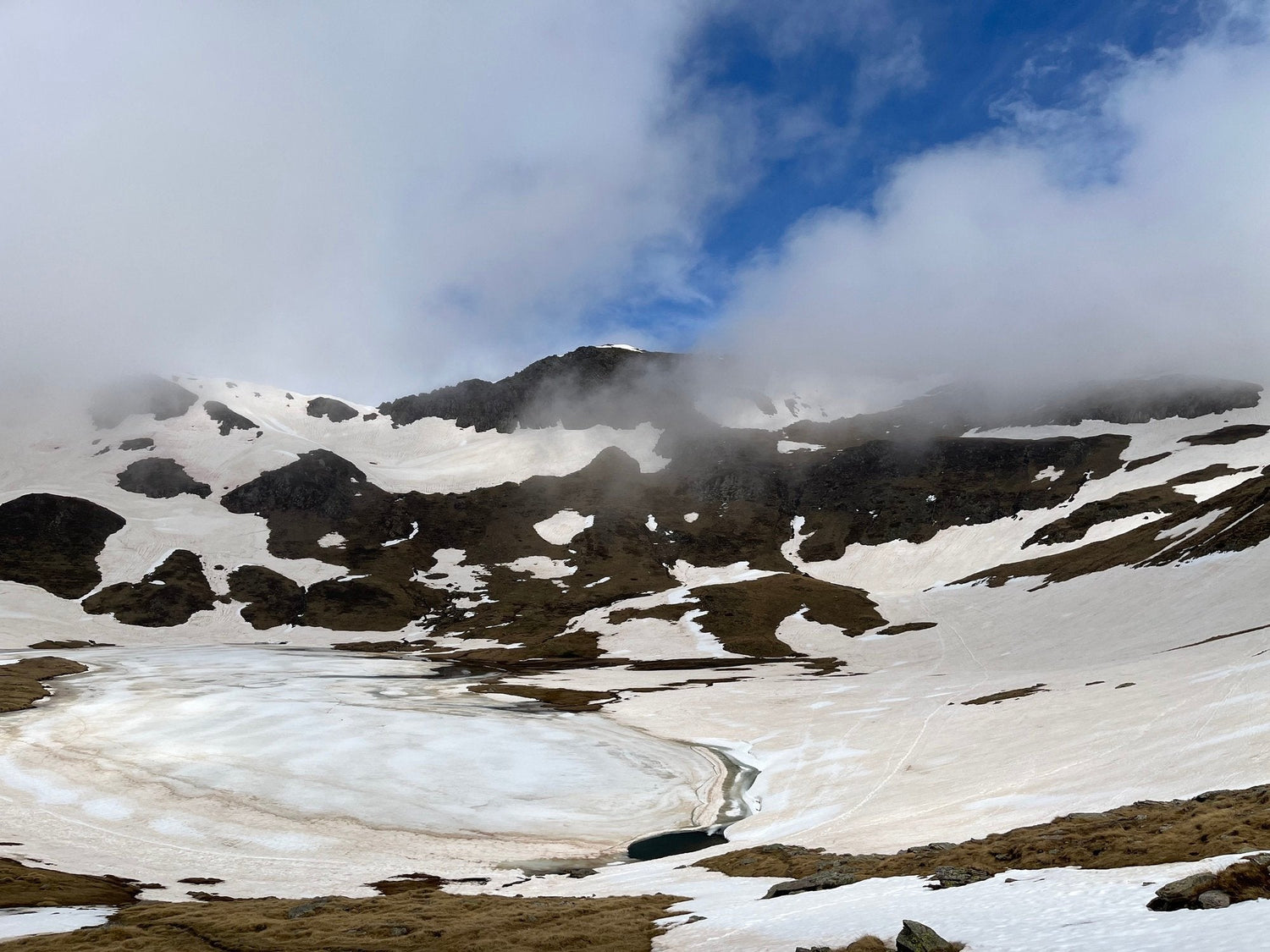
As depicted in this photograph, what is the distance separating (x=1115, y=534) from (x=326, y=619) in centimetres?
17364

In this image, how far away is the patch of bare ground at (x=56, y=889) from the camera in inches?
1160

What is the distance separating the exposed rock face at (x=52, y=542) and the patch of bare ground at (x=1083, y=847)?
637 ft

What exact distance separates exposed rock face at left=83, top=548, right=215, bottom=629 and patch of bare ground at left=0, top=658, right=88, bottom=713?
55.2 meters

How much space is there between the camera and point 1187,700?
47.4m

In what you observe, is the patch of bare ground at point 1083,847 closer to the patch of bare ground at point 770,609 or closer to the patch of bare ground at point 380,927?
the patch of bare ground at point 380,927

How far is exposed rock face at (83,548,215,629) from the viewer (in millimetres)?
161250

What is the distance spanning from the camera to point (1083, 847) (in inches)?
903

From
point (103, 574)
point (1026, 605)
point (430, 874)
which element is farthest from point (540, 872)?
point (103, 574)

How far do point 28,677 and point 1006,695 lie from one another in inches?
4437

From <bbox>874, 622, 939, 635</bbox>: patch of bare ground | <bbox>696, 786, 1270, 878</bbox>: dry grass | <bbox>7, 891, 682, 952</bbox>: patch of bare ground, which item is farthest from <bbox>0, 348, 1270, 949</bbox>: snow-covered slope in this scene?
<bbox>696, 786, 1270, 878</bbox>: dry grass

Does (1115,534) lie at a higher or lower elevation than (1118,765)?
higher

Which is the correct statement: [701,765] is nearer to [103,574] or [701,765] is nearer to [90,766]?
[90,766]

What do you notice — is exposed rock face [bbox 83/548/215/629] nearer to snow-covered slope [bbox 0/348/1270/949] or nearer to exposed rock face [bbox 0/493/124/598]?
snow-covered slope [bbox 0/348/1270/949]

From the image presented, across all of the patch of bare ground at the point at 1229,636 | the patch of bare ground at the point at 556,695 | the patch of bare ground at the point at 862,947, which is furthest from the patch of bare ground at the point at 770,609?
the patch of bare ground at the point at 862,947
